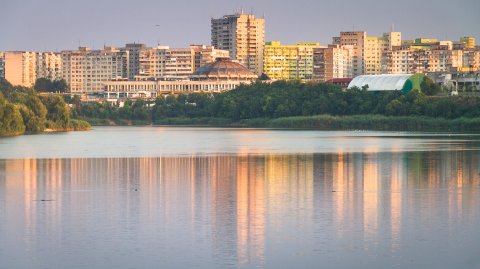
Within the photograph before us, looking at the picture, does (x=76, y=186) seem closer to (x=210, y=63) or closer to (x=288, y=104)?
(x=288, y=104)

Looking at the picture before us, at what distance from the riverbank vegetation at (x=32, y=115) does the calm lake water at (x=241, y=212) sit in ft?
68.2

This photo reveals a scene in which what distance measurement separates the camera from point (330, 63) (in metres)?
182

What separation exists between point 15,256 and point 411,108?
202 ft

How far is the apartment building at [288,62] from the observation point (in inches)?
7475

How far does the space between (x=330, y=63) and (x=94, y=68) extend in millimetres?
42446

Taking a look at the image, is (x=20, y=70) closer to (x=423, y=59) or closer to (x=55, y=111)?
(x=423, y=59)

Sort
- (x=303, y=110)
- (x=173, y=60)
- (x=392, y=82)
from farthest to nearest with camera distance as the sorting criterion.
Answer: (x=173, y=60), (x=392, y=82), (x=303, y=110)

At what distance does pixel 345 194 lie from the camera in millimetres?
27234

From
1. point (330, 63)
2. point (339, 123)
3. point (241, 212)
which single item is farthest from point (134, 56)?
point (241, 212)

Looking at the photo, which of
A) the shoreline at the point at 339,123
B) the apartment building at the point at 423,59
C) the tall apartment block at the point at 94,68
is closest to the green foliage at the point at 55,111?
the shoreline at the point at 339,123

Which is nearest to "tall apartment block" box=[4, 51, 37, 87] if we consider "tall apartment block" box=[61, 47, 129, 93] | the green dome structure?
"tall apartment block" box=[61, 47, 129, 93]

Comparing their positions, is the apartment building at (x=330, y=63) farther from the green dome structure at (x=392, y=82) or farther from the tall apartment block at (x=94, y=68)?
the green dome structure at (x=392, y=82)

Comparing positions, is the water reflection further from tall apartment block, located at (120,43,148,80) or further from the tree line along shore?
tall apartment block, located at (120,43,148,80)

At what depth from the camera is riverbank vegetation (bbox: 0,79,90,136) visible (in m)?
61.5
